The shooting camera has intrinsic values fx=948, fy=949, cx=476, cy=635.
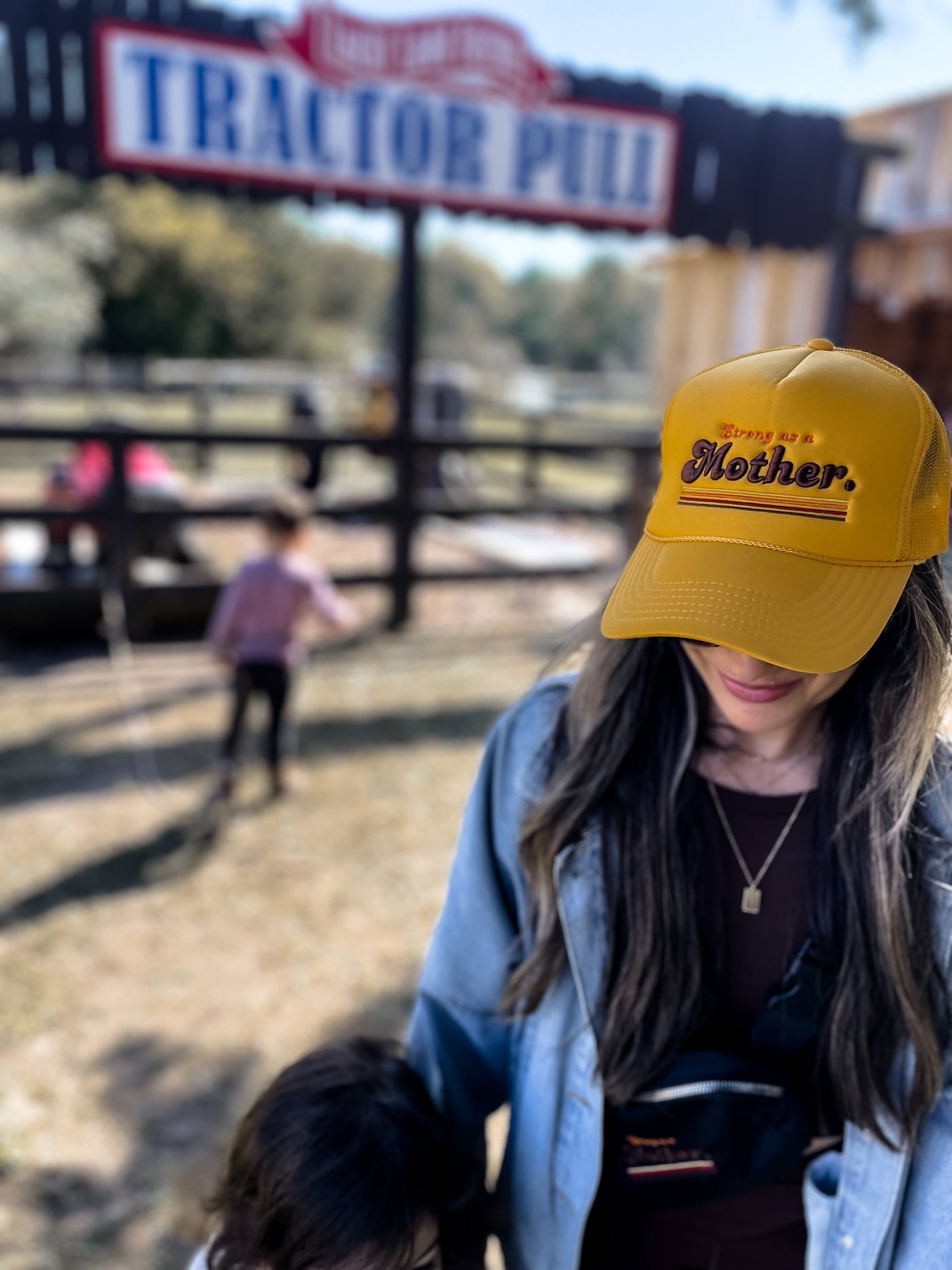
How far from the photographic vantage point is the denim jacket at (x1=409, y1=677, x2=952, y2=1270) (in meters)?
1.10

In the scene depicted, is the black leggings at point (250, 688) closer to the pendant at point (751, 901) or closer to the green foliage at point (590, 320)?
the pendant at point (751, 901)

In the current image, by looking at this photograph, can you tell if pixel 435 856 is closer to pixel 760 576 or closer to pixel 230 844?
pixel 230 844

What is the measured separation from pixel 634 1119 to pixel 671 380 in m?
6.48

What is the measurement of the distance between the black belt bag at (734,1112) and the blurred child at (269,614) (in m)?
2.88

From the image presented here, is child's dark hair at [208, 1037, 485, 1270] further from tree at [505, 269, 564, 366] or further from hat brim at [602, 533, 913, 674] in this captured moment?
tree at [505, 269, 564, 366]

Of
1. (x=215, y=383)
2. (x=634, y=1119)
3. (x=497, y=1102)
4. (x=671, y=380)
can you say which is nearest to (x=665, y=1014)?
(x=634, y=1119)

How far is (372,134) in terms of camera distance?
5.27 metres

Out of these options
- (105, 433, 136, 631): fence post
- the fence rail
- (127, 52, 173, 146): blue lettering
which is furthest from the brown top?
(127, 52, 173, 146): blue lettering

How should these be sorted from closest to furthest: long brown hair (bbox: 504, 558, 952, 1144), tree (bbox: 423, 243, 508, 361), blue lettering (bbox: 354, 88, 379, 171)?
long brown hair (bbox: 504, 558, 952, 1144)
blue lettering (bbox: 354, 88, 379, 171)
tree (bbox: 423, 243, 508, 361)

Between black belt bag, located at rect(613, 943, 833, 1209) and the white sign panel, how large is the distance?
516cm

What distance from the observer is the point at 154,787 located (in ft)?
13.5

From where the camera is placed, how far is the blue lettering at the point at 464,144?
539cm

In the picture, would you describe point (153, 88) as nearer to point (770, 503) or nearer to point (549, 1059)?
point (770, 503)

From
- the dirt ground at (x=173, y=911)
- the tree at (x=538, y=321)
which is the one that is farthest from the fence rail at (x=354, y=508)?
the tree at (x=538, y=321)
